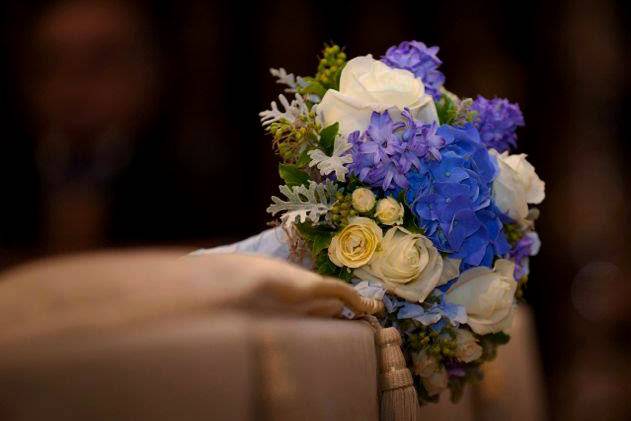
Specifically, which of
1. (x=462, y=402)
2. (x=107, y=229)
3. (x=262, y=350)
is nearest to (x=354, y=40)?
(x=107, y=229)

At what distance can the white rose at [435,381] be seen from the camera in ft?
3.22

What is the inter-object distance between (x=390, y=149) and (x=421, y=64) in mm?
224

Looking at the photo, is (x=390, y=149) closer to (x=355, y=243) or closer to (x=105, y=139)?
(x=355, y=243)

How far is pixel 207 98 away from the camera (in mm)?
4367

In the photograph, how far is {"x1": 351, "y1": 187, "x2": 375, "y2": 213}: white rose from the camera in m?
0.97

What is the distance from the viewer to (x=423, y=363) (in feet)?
3.17

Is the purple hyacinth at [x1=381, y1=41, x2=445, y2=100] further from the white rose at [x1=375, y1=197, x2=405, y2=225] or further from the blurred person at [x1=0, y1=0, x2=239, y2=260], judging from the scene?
the blurred person at [x1=0, y1=0, x2=239, y2=260]

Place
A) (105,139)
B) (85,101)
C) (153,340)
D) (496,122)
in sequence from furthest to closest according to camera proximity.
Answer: (85,101)
(105,139)
(496,122)
(153,340)

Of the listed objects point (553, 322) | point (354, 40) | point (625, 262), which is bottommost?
point (553, 322)

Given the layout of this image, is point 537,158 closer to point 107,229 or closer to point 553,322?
point 553,322

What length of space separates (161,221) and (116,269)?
3750 millimetres

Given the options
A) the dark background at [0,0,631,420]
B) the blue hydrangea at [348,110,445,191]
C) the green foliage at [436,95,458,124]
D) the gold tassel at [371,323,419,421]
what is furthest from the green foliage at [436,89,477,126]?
the dark background at [0,0,631,420]

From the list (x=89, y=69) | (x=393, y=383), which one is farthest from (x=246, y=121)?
(x=393, y=383)

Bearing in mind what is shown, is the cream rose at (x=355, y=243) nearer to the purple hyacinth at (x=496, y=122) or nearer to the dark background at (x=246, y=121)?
the purple hyacinth at (x=496, y=122)
